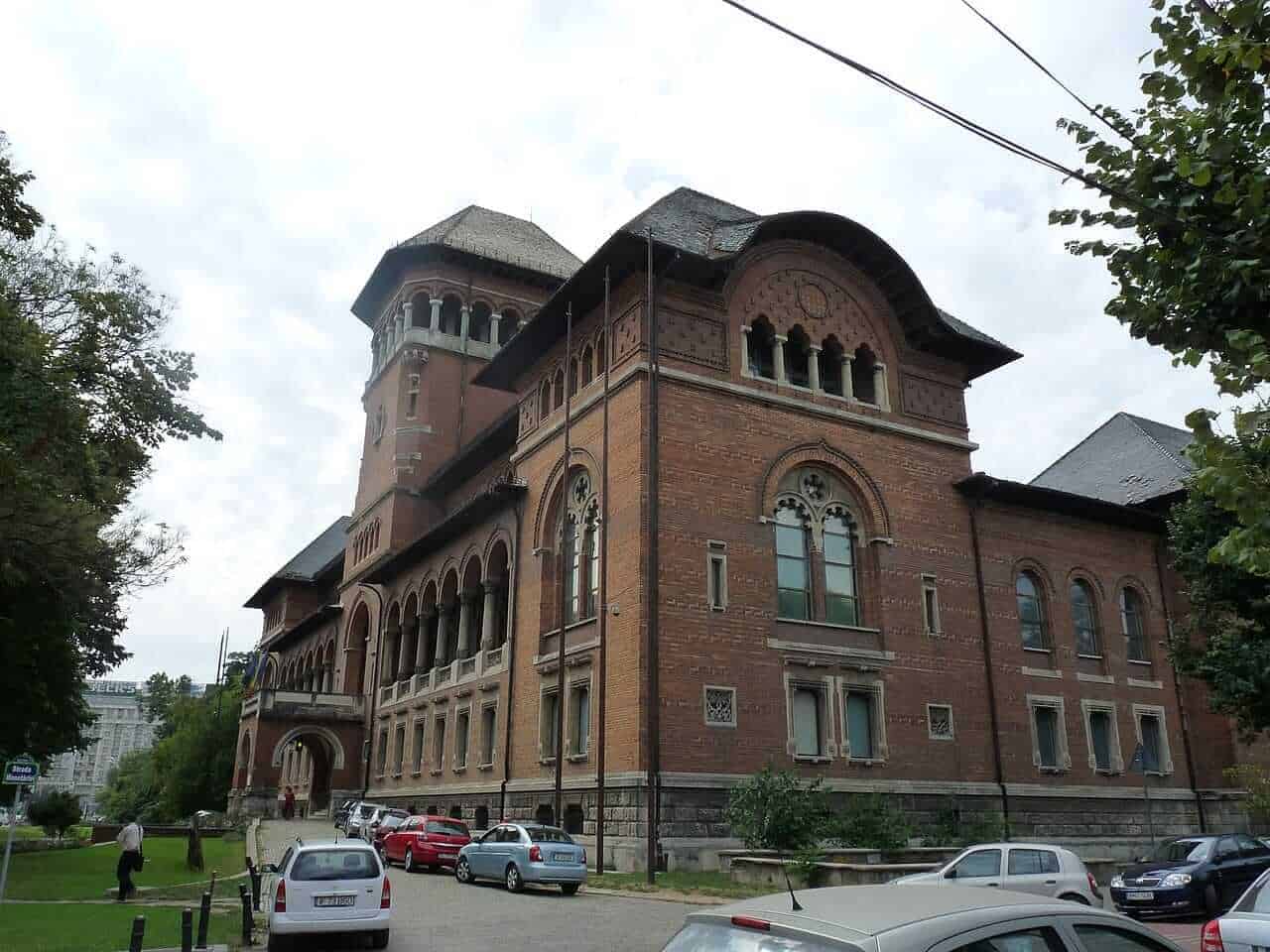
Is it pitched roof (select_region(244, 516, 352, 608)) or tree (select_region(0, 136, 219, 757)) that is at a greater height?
pitched roof (select_region(244, 516, 352, 608))

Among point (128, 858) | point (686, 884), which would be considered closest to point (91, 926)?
point (128, 858)

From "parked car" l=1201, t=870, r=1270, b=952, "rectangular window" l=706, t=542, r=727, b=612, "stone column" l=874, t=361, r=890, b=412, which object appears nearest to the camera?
"parked car" l=1201, t=870, r=1270, b=952

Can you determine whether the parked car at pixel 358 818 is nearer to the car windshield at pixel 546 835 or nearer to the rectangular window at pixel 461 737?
the rectangular window at pixel 461 737

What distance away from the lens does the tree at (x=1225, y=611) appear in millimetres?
23453

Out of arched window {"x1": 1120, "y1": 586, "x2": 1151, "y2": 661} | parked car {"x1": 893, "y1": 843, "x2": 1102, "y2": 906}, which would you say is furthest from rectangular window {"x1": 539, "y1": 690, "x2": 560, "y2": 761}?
arched window {"x1": 1120, "y1": 586, "x2": 1151, "y2": 661}

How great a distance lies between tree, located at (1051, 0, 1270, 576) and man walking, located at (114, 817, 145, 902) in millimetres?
19496

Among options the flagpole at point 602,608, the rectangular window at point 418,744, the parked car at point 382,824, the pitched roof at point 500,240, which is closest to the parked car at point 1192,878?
the flagpole at point 602,608

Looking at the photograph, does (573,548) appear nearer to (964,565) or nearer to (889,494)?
(889,494)

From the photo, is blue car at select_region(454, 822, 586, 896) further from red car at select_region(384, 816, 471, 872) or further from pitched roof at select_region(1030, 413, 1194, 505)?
pitched roof at select_region(1030, 413, 1194, 505)

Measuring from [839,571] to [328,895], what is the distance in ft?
59.2

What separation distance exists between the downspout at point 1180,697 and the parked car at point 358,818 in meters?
24.6

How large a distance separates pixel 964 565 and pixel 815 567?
5345 mm

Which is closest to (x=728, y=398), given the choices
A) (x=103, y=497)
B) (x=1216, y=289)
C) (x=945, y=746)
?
(x=945, y=746)

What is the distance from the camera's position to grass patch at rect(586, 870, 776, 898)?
19109mm
